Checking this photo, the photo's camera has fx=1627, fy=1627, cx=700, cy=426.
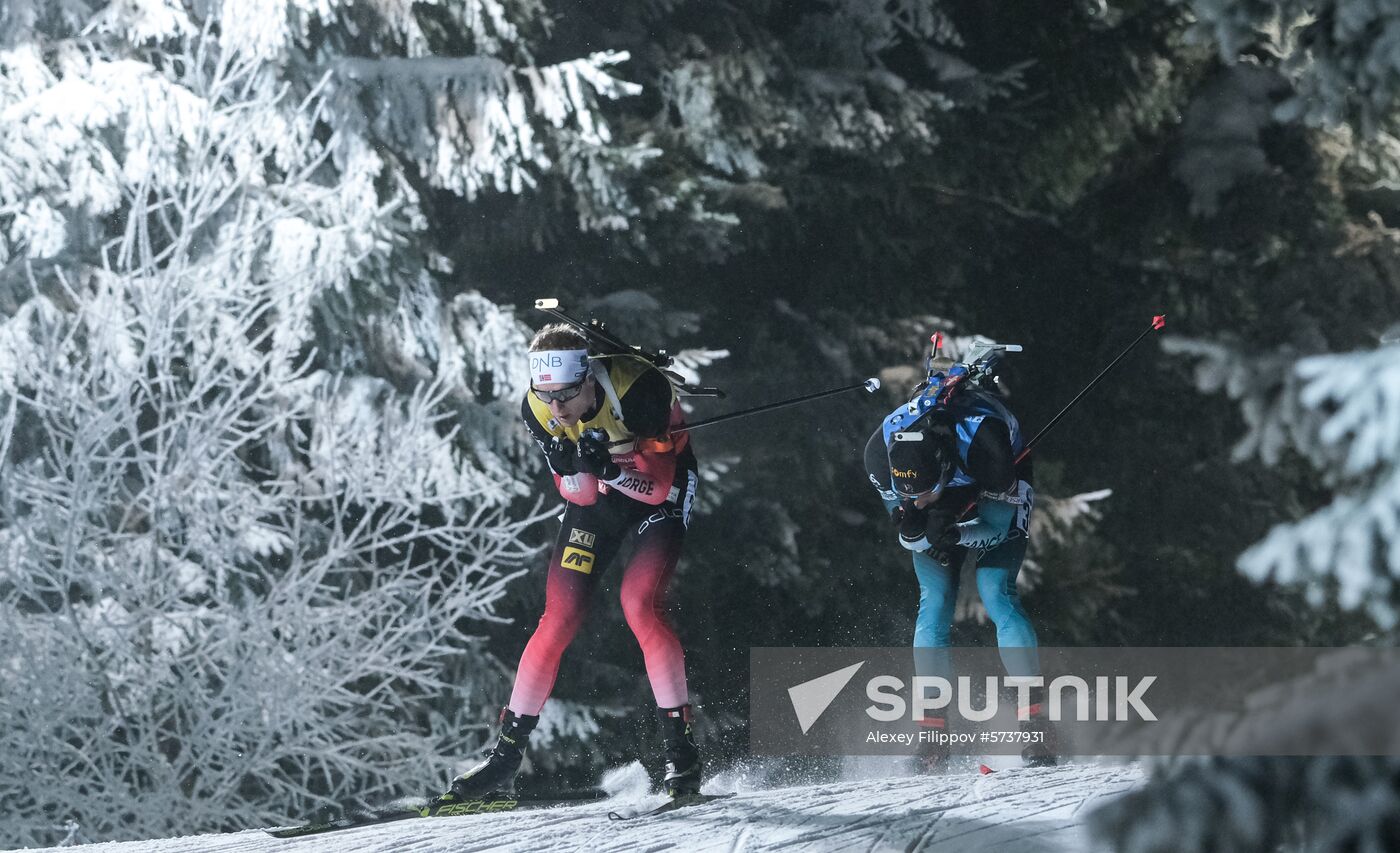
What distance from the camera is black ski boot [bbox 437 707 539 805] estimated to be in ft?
23.4

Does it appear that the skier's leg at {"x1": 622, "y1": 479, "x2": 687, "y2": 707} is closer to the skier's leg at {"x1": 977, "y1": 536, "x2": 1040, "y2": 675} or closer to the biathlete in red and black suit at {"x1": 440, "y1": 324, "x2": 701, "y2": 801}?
the biathlete in red and black suit at {"x1": 440, "y1": 324, "x2": 701, "y2": 801}

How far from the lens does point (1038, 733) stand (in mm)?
7500

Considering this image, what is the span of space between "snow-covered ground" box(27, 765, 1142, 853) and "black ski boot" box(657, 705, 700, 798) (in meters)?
0.11

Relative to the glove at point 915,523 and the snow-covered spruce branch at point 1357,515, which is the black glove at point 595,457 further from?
the snow-covered spruce branch at point 1357,515

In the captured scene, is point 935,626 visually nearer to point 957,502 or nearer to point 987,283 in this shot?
point 957,502

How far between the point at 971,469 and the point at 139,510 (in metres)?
7.89

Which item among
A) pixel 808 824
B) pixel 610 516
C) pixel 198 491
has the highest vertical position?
pixel 198 491

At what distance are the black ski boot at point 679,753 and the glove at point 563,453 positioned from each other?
1.13 m

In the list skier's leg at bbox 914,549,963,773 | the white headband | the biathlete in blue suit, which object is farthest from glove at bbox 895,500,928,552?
the white headband

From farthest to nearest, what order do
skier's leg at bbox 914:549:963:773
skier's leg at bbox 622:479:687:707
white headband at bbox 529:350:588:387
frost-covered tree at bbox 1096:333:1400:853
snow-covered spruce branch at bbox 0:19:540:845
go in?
1. snow-covered spruce branch at bbox 0:19:540:845
2. skier's leg at bbox 914:549:963:773
3. skier's leg at bbox 622:479:687:707
4. white headband at bbox 529:350:588:387
5. frost-covered tree at bbox 1096:333:1400:853

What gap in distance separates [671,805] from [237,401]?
7466mm

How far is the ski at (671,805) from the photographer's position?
695 cm

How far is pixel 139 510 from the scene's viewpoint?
1277cm

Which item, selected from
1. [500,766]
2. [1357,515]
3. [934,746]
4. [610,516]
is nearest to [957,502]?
[934,746]
